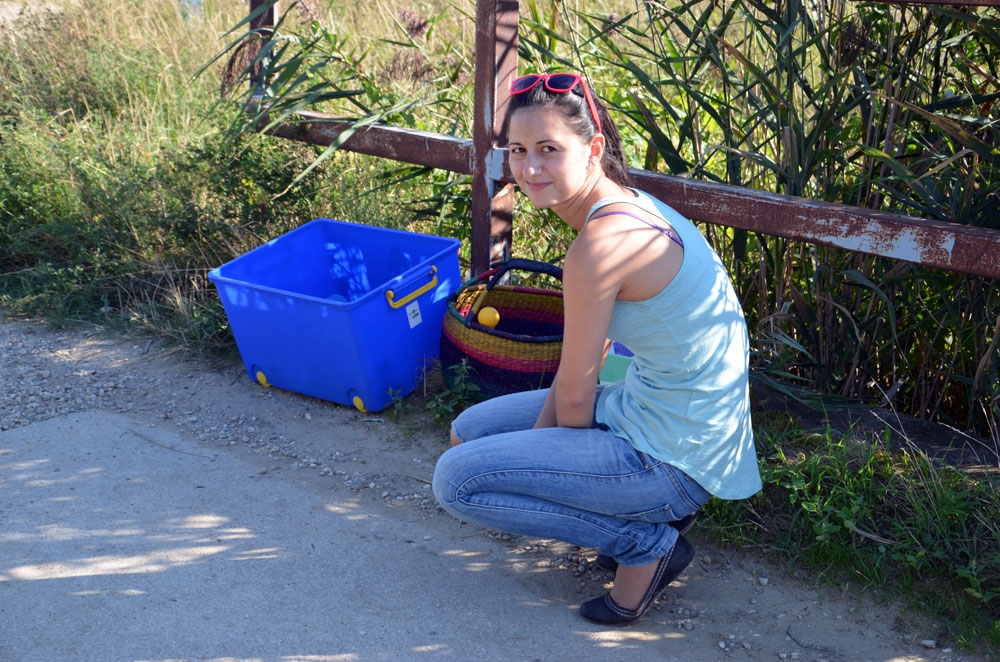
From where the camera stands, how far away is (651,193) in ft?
10.7

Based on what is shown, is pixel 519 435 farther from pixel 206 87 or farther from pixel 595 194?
pixel 206 87

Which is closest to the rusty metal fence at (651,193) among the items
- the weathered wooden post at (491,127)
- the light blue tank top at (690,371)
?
the weathered wooden post at (491,127)

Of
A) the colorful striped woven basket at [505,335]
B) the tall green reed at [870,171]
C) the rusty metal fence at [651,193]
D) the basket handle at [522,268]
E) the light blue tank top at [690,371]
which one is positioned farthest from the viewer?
the basket handle at [522,268]

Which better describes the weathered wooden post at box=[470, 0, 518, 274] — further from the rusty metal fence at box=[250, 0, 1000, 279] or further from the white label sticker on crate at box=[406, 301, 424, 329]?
the white label sticker on crate at box=[406, 301, 424, 329]

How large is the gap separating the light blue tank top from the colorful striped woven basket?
3.16ft

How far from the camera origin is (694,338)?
2.31 metres

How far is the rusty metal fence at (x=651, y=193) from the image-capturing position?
270 centimetres

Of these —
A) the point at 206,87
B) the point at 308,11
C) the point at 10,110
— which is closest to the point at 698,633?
the point at 308,11

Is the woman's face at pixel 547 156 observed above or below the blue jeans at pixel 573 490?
above

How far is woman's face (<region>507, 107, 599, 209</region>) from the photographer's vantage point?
232 centimetres

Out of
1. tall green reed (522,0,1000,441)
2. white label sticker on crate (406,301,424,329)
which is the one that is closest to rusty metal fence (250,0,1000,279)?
tall green reed (522,0,1000,441)

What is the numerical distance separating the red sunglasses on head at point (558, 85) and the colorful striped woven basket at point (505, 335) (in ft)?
3.73

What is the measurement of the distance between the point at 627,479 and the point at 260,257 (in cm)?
206

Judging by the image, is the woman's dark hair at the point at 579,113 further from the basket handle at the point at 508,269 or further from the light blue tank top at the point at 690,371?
the basket handle at the point at 508,269
